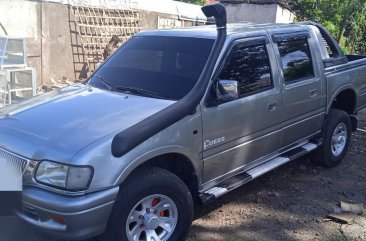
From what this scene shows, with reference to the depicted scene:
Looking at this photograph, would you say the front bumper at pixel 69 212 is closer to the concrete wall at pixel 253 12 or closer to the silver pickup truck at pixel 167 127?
the silver pickup truck at pixel 167 127

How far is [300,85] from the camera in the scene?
473 centimetres

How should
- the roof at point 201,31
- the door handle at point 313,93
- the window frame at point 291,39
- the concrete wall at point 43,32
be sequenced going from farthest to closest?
the concrete wall at point 43,32 < the door handle at point 313,93 < the window frame at point 291,39 < the roof at point 201,31

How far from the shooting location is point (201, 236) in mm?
3883

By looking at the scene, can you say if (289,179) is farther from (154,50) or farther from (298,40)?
(154,50)

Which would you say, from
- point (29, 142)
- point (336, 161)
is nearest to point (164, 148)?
point (29, 142)

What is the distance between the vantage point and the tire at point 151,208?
9.97 feet

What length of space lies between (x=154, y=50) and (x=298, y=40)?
1783 millimetres

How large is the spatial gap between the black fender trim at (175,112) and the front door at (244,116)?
0.13 metres

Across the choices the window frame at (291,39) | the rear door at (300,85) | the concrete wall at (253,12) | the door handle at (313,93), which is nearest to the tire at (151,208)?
the rear door at (300,85)

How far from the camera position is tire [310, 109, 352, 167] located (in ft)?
17.7

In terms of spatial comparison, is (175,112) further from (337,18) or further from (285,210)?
(337,18)

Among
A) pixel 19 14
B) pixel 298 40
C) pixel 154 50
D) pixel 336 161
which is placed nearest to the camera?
pixel 154 50

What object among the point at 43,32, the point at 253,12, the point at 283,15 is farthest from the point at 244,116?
the point at 283,15

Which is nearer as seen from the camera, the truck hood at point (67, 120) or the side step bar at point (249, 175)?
the truck hood at point (67, 120)
